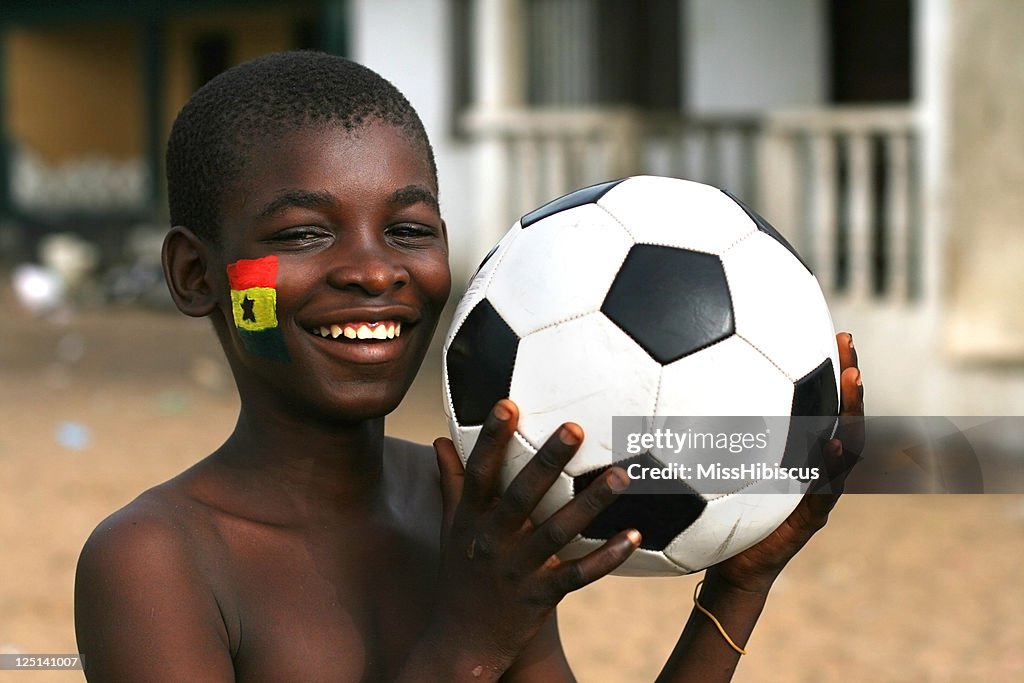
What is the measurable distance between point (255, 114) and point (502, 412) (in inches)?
21.6

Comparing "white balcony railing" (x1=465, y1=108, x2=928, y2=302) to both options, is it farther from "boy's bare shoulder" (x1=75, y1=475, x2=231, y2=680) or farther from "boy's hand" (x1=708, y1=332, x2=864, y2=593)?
"boy's bare shoulder" (x1=75, y1=475, x2=231, y2=680)

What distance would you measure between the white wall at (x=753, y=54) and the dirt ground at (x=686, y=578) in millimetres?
3290

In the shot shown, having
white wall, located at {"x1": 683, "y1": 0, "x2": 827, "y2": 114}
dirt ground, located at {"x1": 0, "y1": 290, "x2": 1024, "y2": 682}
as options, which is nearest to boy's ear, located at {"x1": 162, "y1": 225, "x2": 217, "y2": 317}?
dirt ground, located at {"x1": 0, "y1": 290, "x2": 1024, "y2": 682}

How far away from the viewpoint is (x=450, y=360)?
188cm

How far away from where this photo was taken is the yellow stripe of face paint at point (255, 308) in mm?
1810

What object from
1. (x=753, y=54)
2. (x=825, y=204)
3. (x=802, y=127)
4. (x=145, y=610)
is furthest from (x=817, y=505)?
(x=753, y=54)

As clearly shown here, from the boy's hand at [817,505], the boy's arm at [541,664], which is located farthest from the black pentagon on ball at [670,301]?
the boy's arm at [541,664]

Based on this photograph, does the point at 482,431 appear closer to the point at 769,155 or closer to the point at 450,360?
the point at 450,360

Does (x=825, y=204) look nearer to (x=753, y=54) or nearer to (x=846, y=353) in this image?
(x=753, y=54)

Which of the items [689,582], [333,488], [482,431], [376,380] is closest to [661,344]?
[482,431]

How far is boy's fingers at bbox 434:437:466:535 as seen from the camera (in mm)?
1749

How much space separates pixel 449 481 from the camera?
1.75 m

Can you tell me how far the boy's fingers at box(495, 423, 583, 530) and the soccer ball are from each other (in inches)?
2.1

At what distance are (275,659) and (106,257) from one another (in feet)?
53.9
